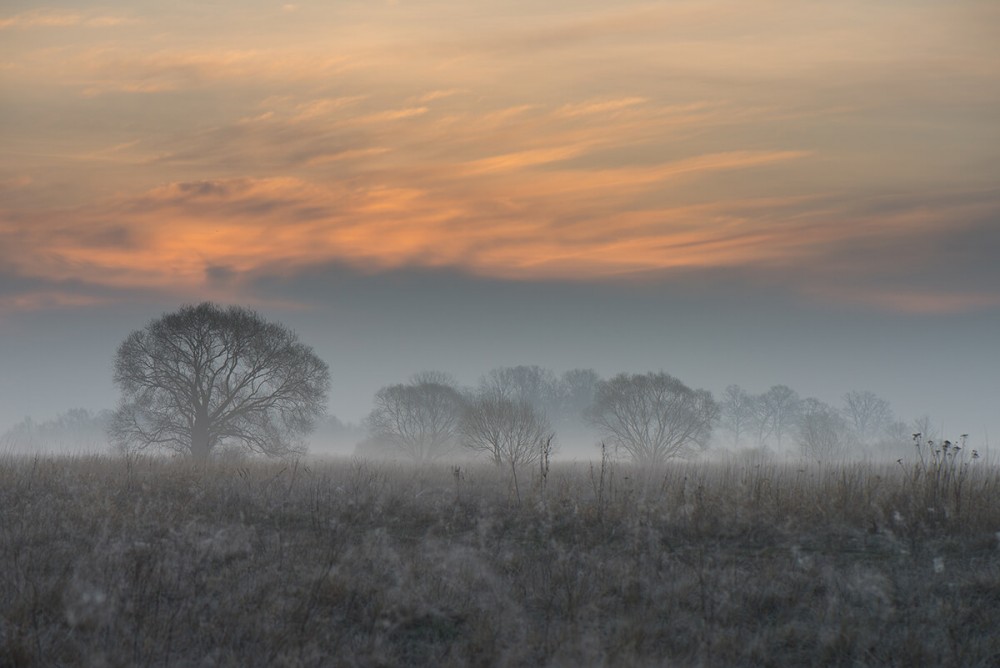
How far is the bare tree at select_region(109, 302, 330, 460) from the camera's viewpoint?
38.2m

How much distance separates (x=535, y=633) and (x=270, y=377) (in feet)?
114

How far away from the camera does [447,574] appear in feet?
27.5

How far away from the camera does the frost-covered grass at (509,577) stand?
6672 millimetres

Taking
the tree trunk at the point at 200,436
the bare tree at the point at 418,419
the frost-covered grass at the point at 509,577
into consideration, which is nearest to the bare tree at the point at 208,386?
the tree trunk at the point at 200,436

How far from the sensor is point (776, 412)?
109375mm

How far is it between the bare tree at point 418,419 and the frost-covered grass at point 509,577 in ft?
170

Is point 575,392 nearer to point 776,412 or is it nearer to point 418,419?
point 776,412

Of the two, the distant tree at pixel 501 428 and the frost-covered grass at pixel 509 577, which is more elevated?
the distant tree at pixel 501 428

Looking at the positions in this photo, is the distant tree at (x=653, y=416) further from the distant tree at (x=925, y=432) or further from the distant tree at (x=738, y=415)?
the distant tree at (x=738, y=415)

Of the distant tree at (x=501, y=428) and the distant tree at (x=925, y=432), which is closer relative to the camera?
the distant tree at (x=925, y=432)

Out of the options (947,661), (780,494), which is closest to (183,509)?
(780,494)

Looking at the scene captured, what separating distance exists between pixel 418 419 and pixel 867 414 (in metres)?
76.0

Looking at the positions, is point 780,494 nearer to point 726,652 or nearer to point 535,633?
point 726,652

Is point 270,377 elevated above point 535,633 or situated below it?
above
